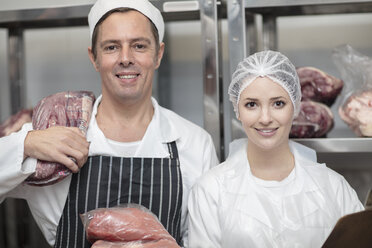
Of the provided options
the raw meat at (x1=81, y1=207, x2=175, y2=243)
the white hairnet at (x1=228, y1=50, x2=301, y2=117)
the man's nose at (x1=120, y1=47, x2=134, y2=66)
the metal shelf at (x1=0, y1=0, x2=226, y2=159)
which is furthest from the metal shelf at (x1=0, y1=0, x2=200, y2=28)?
the raw meat at (x1=81, y1=207, x2=175, y2=243)

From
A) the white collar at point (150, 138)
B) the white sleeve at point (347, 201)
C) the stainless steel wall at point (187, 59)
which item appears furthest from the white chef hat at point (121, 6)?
the white sleeve at point (347, 201)

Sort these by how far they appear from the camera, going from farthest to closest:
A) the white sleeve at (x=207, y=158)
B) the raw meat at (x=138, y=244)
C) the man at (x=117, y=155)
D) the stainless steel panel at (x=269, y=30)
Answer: the stainless steel panel at (x=269, y=30) → the white sleeve at (x=207, y=158) → the man at (x=117, y=155) → the raw meat at (x=138, y=244)

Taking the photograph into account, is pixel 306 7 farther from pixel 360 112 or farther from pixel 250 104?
pixel 250 104

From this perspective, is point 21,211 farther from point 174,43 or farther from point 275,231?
point 275,231

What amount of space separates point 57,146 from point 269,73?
571 millimetres

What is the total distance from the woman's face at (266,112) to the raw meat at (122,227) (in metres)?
0.34

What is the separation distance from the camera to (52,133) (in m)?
1.28

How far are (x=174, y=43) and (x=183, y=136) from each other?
79 cm

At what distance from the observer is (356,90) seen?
5.03ft

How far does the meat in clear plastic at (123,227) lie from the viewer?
43.7 inches

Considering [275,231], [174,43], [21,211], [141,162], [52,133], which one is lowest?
[21,211]

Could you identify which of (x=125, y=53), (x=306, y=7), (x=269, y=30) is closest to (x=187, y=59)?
(x=269, y=30)

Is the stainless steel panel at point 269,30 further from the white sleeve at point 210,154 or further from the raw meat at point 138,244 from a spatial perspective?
the raw meat at point 138,244

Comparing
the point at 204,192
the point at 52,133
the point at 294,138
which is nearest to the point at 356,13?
the point at 294,138
